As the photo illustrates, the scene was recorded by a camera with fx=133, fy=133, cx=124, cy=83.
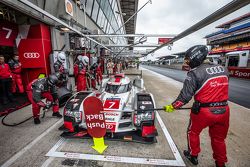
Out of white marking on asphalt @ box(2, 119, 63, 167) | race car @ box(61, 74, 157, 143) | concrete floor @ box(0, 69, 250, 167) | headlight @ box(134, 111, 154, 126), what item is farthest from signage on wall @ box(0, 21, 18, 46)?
headlight @ box(134, 111, 154, 126)

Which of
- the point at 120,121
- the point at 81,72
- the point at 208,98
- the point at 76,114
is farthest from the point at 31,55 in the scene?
the point at 208,98

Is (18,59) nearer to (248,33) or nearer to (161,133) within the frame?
(161,133)

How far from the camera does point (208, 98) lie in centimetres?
192

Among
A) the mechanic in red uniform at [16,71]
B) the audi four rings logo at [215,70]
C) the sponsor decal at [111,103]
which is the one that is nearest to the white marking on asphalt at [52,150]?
the sponsor decal at [111,103]

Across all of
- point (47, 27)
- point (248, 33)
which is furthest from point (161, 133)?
point (248, 33)

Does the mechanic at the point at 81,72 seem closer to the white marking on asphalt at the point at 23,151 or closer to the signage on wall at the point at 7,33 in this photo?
the signage on wall at the point at 7,33

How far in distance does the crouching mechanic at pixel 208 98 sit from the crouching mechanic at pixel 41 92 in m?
3.13

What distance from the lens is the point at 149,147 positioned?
102 inches

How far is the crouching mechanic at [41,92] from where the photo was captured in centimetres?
323

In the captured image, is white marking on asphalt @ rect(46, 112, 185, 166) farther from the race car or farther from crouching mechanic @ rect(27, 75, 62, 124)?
crouching mechanic @ rect(27, 75, 62, 124)

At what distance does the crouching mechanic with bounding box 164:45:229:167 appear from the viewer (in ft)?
6.24

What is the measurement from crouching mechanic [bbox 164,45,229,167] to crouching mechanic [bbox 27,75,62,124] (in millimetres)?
3126

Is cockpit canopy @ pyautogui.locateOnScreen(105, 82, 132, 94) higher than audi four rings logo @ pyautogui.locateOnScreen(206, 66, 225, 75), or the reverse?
audi four rings logo @ pyautogui.locateOnScreen(206, 66, 225, 75)

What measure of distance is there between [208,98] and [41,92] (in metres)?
3.81
